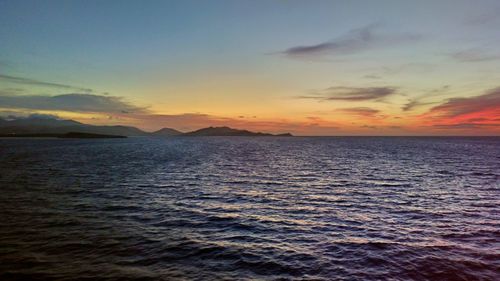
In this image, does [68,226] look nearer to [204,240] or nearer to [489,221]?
[204,240]

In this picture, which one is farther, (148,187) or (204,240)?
(148,187)

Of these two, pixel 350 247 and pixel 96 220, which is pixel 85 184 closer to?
pixel 96 220

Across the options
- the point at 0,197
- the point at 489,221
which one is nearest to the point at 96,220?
the point at 0,197

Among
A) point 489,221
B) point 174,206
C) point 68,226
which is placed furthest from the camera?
point 174,206

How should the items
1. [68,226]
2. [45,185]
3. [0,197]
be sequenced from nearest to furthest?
[68,226] < [0,197] < [45,185]

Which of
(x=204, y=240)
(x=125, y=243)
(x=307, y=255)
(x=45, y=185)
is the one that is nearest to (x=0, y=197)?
(x=45, y=185)

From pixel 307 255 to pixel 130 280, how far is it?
9.98 meters

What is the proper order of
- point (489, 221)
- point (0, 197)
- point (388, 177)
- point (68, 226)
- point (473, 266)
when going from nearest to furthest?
1. point (473, 266)
2. point (68, 226)
3. point (489, 221)
4. point (0, 197)
5. point (388, 177)

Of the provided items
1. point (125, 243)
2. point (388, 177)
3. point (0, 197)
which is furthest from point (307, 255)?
point (388, 177)

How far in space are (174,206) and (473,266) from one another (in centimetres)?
2459

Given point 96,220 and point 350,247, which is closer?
point 350,247

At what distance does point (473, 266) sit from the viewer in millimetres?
19812

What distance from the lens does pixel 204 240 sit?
23531mm

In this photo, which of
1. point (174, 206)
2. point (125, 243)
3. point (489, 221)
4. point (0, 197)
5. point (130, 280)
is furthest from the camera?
point (0, 197)
